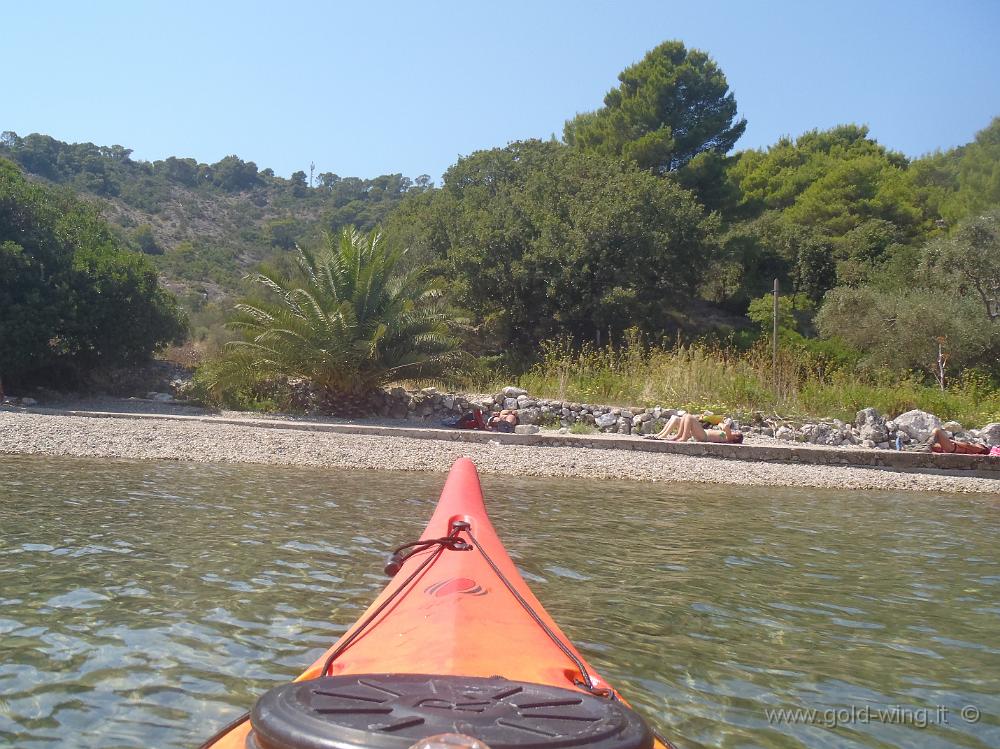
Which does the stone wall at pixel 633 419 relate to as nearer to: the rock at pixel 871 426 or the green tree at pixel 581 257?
the rock at pixel 871 426

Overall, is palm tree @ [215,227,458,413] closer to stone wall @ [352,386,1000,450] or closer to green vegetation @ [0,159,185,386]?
stone wall @ [352,386,1000,450]

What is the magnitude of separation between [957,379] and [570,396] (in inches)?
423

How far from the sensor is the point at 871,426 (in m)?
14.1

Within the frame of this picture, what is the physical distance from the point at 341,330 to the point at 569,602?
1063cm

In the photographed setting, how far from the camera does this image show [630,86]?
36.0 meters

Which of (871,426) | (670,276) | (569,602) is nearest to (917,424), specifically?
(871,426)

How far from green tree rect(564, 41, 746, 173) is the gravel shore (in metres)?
22.6

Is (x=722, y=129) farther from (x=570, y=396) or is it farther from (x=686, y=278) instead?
(x=570, y=396)

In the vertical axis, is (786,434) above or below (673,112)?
below

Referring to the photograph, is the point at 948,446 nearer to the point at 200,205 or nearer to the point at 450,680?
the point at 450,680

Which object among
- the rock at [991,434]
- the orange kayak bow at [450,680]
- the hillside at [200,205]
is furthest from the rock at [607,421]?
the hillside at [200,205]

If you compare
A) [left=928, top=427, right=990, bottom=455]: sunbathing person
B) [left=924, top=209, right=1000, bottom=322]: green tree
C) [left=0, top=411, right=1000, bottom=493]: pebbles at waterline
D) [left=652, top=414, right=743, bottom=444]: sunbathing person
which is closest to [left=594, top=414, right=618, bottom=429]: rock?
[left=652, top=414, right=743, bottom=444]: sunbathing person

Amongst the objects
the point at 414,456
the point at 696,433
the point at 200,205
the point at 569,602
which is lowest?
the point at 569,602

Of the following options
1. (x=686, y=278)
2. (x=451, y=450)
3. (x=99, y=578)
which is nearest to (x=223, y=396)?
(x=451, y=450)
